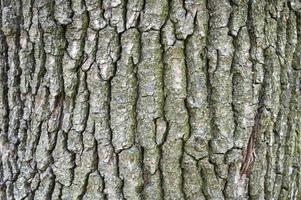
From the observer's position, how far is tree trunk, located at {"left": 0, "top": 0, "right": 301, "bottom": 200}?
171 cm

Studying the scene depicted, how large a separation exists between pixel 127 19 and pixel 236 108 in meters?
0.50

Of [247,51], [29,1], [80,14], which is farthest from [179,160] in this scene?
[29,1]

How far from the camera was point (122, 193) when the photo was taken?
1768 millimetres

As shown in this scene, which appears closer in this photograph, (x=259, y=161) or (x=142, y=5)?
(x=142, y=5)

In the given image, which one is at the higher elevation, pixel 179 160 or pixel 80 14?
pixel 80 14

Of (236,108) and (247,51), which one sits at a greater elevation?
(247,51)

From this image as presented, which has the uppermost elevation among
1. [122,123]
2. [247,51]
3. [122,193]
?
[247,51]

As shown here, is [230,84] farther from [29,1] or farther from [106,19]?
[29,1]

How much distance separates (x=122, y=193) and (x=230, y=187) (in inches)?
15.4

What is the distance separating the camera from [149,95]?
1.72 meters

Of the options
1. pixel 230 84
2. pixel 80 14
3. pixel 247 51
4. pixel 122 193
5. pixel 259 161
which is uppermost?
pixel 80 14

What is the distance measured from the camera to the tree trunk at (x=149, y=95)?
5.62 ft

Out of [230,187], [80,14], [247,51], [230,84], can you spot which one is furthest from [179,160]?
[80,14]

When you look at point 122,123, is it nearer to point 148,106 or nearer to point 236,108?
point 148,106
